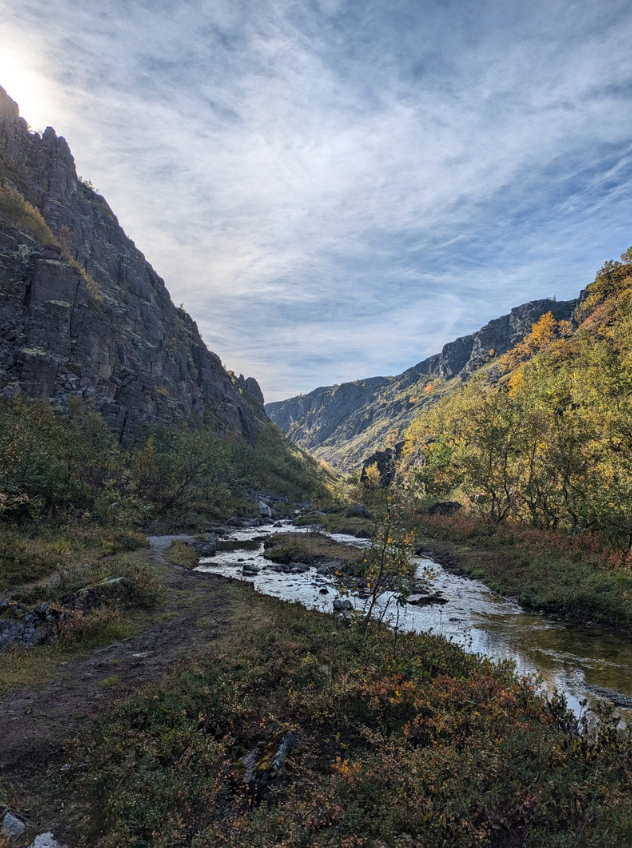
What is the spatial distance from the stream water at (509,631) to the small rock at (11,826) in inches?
431

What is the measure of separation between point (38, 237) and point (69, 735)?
9575cm

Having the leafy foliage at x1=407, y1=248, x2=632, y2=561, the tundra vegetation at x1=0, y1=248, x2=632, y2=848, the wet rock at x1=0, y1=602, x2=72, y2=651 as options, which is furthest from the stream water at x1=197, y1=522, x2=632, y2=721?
the wet rock at x1=0, y1=602, x2=72, y2=651

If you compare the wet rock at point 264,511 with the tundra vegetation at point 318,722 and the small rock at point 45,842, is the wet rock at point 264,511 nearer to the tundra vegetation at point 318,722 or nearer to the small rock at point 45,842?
the tundra vegetation at point 318,722

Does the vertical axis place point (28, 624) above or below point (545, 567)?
above

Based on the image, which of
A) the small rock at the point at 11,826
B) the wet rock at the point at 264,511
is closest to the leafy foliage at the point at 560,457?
the wet rock at the point at 264,511

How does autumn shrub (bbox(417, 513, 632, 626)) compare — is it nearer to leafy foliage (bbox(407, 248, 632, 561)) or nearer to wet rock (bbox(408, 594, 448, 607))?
leafy foliage (bbox(407, 248, 632, 561))

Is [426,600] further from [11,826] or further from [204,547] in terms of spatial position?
[204,547]

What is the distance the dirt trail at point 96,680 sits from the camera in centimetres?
846

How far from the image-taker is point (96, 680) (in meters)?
11.7

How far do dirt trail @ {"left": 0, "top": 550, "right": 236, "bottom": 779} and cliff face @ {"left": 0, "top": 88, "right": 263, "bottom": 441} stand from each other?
5401cm

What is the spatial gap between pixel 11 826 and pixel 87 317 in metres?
84.2

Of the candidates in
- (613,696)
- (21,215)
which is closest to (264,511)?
(613,696)

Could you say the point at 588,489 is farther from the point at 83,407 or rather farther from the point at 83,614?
the point at 83,407

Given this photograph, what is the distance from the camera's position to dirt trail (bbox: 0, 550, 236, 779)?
27.7 feet
